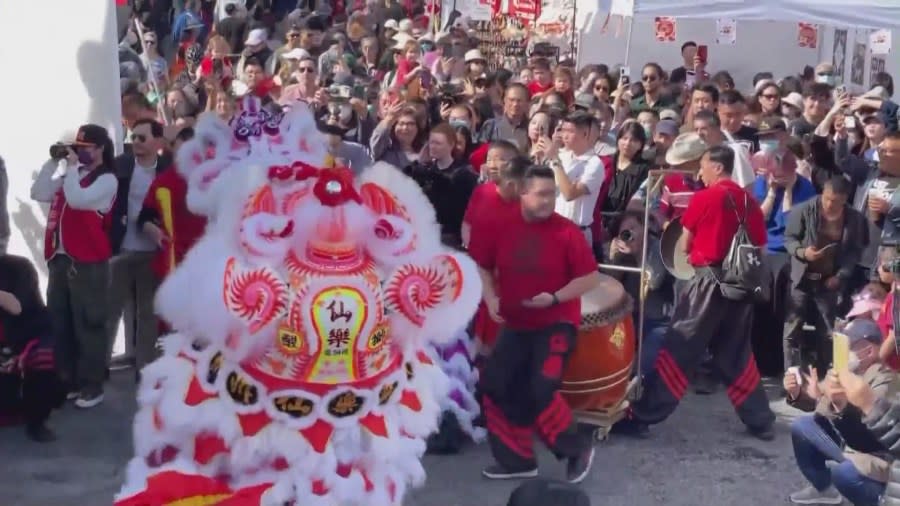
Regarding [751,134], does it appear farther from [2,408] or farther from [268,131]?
[2,408]

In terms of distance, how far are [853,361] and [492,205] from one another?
6.73 feet

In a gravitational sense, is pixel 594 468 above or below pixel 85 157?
below

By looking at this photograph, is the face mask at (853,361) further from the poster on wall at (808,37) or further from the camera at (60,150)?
the poster on wall at (808,37)

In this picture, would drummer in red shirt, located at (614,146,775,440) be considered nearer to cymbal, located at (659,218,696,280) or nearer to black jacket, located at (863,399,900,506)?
cymbal, located at (659,218,696,280)

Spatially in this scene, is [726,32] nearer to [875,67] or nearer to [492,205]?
[875,67]

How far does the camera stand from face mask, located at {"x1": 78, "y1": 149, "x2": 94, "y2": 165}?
6.86 m

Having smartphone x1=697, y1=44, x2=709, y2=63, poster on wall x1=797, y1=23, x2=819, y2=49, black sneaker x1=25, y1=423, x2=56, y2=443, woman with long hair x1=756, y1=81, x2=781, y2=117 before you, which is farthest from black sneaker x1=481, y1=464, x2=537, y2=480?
poster on wall x1=797, y1=23, x2=819, y2=49

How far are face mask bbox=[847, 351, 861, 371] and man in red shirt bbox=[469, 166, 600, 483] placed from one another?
4.31 ft

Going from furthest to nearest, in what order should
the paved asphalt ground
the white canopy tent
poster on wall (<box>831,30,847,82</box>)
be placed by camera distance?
the white canopy tent
poster on wall (<box>831,30,847,82</box>)
the paved asphalt ground

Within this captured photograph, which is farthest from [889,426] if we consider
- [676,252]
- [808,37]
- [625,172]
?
[808,37]

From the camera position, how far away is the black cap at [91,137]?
6.83 m

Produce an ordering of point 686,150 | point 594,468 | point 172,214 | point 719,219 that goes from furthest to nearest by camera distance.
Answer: point 686,150
point 172,214
point 719,219
point 594,468

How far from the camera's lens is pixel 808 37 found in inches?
594

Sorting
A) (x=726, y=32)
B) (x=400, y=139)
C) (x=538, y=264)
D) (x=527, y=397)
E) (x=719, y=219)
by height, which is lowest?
(x=527, y=397)
